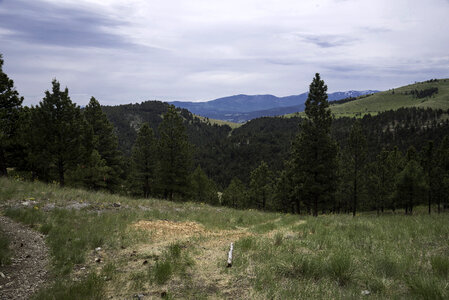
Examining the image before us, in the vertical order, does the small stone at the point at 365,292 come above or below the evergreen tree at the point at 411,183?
above

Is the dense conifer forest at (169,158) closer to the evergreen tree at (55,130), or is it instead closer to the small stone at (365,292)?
the evergreen tree at (55,130)

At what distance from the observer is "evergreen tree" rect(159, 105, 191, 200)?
30641mm

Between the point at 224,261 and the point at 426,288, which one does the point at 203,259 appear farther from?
the point at 426,288

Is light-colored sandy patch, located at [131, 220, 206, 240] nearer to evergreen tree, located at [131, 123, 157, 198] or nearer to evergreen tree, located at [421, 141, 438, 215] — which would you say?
evergreen tree, located at [131, 123, 157, 198]

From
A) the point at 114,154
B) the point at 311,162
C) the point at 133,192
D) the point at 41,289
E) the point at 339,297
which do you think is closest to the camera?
the point at 339,297

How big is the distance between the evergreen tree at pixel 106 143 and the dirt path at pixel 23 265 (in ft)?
80.3

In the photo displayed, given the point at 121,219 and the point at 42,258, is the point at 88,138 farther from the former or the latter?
the point at 42,258

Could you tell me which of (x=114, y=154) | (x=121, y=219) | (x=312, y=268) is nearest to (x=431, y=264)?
(x=312, y=268)

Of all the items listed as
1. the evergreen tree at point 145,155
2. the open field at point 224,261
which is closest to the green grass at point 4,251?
the open field at point 224,261

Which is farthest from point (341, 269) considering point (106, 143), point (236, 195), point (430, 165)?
point (236, 195)

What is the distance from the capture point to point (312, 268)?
→ 5.77 meters

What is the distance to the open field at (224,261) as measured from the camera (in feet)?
16.4

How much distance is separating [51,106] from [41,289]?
19008 millimetres

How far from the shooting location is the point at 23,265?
20.9 feet
